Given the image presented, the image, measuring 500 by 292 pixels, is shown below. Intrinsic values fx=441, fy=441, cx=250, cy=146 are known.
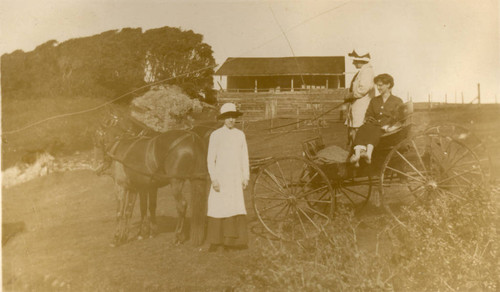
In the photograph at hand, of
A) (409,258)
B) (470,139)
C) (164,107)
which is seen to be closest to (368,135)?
(470,139)

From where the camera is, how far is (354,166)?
18.3ft

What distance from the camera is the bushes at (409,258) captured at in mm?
4824

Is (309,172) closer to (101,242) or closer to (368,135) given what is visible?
(368,135)

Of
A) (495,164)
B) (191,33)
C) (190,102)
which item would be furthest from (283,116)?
(495,164)

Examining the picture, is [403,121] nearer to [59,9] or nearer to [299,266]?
[299,266]

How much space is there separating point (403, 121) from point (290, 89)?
2081 millimetres

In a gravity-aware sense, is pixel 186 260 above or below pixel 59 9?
below

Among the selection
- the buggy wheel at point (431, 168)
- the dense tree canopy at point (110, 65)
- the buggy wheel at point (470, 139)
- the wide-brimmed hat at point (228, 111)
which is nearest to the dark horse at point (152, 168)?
the wide-brimmed hat at point (228, 111)

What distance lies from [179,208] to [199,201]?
0.98 ft

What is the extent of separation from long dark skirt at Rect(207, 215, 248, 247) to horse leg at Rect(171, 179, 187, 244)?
406 millimetres

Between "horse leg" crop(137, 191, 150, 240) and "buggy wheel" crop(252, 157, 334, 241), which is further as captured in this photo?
"horse leg" crop(137, 191, 150, 240)

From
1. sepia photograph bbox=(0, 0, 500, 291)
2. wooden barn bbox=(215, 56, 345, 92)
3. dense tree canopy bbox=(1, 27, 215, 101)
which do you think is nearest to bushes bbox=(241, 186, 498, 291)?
sepia photograph bbox=(0, 0, 500, 291)

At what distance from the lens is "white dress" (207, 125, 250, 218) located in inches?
221

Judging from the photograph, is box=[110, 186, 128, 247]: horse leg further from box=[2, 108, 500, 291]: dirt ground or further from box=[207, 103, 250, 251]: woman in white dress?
box=[207, 103, 250, 251]: woman in white dress
